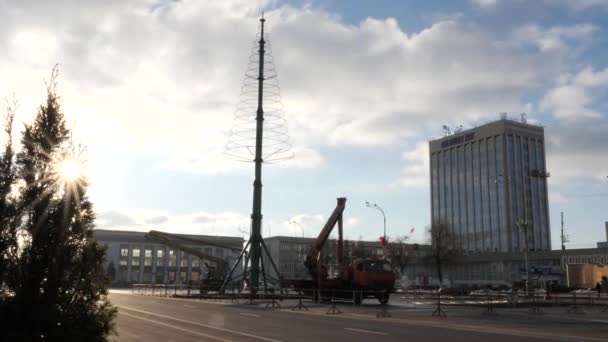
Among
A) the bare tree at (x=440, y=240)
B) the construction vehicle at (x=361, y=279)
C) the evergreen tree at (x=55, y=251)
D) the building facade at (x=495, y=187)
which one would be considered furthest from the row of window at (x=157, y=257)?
the evergreen tree at (x=55, y=251)

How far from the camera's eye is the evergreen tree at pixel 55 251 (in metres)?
10.5

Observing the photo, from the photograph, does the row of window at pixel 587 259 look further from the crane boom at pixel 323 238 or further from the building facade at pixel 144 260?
the building facade at pixel 144 260

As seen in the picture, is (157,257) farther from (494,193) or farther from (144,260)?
(494,193)

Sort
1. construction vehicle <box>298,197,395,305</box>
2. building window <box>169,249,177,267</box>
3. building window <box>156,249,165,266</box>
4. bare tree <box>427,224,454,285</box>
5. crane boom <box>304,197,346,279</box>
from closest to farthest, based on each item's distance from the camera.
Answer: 1. construction vehicle <box>298,197,395,305</box>
2. crane boom <box>304,197,346,279</box>
3. bare tree <box>427,224,454,285</box>
4. building window <box>156,249,165,266</box>
5. building window <box>169,249,177,267</box>

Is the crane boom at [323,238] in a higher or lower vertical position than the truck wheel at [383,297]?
higher

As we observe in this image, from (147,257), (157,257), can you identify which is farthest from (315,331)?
(157,257)

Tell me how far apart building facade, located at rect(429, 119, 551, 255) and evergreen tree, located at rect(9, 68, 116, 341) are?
152 m

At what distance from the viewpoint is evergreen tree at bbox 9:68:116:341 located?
10.5 metres

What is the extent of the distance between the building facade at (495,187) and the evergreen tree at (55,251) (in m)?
152

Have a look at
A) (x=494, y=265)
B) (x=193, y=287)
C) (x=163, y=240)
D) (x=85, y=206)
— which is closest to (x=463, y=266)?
(x=494, y=265)

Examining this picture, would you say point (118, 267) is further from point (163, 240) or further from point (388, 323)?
point (388, 323)

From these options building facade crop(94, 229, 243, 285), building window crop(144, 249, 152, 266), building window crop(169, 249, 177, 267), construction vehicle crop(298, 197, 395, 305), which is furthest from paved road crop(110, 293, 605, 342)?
building window crop(169, 249, 177, 267)

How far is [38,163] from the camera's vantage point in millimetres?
11094

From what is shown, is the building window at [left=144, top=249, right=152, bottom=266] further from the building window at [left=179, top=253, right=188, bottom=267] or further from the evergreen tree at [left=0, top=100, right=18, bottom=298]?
the evergreen tree at [left=0, top=100, right=18, bottom=298]
